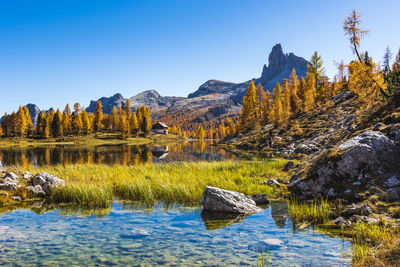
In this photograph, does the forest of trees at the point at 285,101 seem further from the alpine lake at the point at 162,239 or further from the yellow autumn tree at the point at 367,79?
the alpine lake at the point at 162,239

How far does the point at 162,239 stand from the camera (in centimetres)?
916

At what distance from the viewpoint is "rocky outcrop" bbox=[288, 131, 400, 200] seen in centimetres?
1215

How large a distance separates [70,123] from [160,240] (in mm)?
125098

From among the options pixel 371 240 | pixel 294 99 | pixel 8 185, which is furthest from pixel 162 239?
pixel 294 99

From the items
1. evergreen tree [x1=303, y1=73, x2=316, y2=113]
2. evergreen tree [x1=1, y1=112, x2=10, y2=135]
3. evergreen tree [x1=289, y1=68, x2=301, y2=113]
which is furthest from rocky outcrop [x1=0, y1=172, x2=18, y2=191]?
evergreen tree [x1=1, y1=112, x2=10, y2=135]

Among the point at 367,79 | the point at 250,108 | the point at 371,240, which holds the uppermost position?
the point at 250,108

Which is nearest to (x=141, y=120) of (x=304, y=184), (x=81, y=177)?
(x=81, y=177)

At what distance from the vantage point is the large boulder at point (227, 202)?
1217 cm

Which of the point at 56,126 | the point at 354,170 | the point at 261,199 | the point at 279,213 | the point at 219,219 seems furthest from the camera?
the point at 56,126

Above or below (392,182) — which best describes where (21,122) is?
above

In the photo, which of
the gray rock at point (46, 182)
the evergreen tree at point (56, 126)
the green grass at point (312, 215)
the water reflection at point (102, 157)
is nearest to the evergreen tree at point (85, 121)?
the evergreen tree at point (56, 126)

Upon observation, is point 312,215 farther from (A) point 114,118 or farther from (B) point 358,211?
(A) point 114,118

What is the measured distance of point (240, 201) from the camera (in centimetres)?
1270

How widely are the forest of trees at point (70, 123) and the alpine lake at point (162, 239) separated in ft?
344
